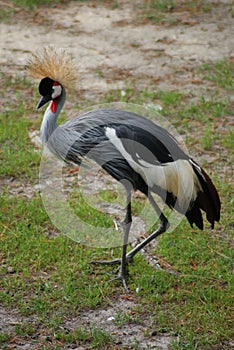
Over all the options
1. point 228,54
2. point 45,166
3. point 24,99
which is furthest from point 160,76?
point 45,166

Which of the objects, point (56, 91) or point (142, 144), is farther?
point (56, 91)

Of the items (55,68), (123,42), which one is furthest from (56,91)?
(123,42)

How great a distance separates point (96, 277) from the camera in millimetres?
4008

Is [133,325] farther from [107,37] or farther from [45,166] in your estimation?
[107,37]

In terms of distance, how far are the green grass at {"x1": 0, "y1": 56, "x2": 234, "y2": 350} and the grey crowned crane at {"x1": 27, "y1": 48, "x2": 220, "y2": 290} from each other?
25cm

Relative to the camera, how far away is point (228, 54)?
6961 mm

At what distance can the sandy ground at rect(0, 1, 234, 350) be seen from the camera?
655cm

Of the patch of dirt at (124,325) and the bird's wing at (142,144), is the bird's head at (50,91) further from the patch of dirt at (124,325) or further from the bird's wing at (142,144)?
the patch of dirt at (124,325)

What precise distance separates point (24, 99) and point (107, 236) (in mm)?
2199

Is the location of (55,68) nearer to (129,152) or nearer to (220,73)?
(129,152)

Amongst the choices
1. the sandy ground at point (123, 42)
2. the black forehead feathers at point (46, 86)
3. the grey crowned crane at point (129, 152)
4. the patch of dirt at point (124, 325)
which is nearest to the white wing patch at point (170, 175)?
the grey crowned crane at point (129, 152)

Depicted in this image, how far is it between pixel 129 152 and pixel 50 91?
2.28 ft

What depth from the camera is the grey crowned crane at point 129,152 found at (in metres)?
3.71

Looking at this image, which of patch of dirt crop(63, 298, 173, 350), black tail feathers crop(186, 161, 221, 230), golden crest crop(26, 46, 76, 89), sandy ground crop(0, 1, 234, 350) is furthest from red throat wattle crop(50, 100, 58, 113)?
sandy ground crop(0, 1, 234, 350)
